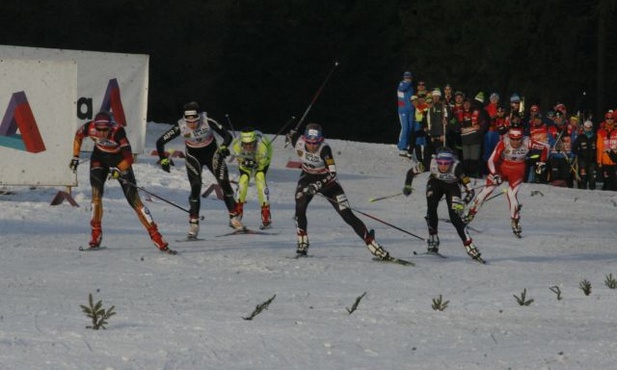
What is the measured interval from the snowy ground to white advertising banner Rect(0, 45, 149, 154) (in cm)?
127

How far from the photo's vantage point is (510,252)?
61.5ft

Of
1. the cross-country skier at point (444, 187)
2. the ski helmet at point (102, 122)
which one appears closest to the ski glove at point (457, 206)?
the cross-country skier at point (444, 187)

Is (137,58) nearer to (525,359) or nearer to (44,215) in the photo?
(44,215)

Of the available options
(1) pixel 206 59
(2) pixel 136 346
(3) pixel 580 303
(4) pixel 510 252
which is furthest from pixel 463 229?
(1) pixel 206 59

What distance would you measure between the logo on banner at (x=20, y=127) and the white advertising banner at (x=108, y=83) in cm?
250

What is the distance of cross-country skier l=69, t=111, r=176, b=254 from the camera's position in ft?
54.4

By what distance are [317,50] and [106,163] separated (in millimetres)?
39591

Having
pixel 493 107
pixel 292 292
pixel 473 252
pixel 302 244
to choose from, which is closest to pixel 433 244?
pixel 473 252

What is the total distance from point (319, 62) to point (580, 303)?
139 feet

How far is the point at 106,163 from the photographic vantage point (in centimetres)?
1683

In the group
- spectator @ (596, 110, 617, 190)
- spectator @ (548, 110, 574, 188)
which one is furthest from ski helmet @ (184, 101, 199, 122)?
spectator @ (548, 110, 574, 188)

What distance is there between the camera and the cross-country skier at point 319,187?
1664cm

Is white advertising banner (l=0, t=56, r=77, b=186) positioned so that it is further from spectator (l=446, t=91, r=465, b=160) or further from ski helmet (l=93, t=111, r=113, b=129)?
spectator (l=446, t=91, r=465, b=160)

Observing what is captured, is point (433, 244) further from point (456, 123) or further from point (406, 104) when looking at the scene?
point (406, 104)
